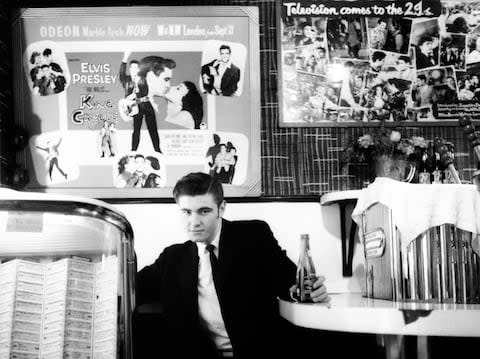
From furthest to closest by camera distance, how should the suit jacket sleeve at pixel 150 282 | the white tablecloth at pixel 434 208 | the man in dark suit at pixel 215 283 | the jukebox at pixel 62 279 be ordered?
the suit jacket sleeve at pixel 150 282 → the man in dark suit at pixel 215 283 → the white tablecloth at pixel 434 208 → the jukebox at pixel 62 279

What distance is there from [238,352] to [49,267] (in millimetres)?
1357

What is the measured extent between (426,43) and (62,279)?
2.56 meters

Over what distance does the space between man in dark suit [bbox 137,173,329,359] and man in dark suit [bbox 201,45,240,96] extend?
55cm

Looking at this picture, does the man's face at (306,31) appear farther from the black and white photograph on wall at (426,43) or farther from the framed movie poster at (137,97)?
the black and white photograph on wall at (426,43)

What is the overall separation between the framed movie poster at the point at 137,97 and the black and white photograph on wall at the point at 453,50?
112 cm

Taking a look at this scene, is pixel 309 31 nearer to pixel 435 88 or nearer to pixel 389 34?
pixel 389 34

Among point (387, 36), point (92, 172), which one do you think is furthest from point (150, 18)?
point (387, 36)

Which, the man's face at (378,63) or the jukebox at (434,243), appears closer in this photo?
the jukebox at (434,243)

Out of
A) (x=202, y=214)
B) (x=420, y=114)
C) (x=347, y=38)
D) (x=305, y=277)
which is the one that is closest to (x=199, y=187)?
(x=202, y=214)

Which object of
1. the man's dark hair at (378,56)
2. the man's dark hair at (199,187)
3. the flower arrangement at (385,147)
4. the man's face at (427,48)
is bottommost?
the man's dark hair at (199,187)

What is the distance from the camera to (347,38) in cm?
310

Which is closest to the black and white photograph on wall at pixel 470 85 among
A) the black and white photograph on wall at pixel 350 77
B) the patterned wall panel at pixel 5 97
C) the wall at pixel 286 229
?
the black and white photograph on wall at pixel 350 77

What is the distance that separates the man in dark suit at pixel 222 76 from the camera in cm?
304

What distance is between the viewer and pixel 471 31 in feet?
10.2
